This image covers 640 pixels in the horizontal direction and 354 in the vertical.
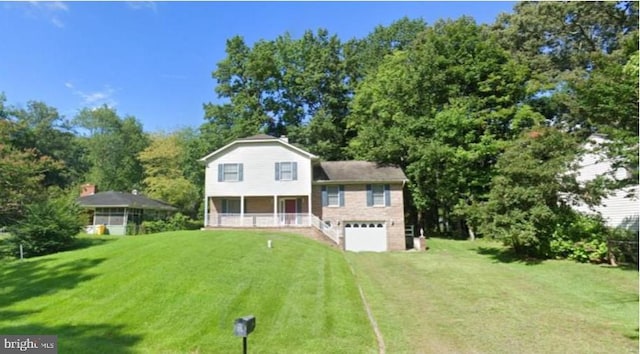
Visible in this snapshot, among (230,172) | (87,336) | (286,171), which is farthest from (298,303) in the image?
(230,172)

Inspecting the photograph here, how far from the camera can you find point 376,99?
29500 millimetres

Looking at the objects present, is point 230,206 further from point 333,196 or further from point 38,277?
point 38,277

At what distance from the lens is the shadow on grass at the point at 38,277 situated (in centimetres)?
1037

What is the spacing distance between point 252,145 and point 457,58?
51.1 feet

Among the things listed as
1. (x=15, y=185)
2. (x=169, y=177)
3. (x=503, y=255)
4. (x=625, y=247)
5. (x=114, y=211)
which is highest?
(x=169, y=177)

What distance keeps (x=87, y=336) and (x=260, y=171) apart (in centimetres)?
1747

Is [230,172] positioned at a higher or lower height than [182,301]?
higher

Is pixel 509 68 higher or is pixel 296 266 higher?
pixel 509 68

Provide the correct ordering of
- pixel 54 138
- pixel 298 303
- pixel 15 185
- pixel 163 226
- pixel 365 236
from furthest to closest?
pixel 54 138, pixel 163 226, pixel 365 236, pixel 15 185, pixel 298 303

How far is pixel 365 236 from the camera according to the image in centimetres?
2362

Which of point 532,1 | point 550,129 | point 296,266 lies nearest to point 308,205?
point 296,266

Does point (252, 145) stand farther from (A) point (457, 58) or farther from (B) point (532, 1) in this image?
(B) point (532, 1)

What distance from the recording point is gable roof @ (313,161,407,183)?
2408 centimetres

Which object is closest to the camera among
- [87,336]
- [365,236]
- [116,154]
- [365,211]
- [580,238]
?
[87,336]
